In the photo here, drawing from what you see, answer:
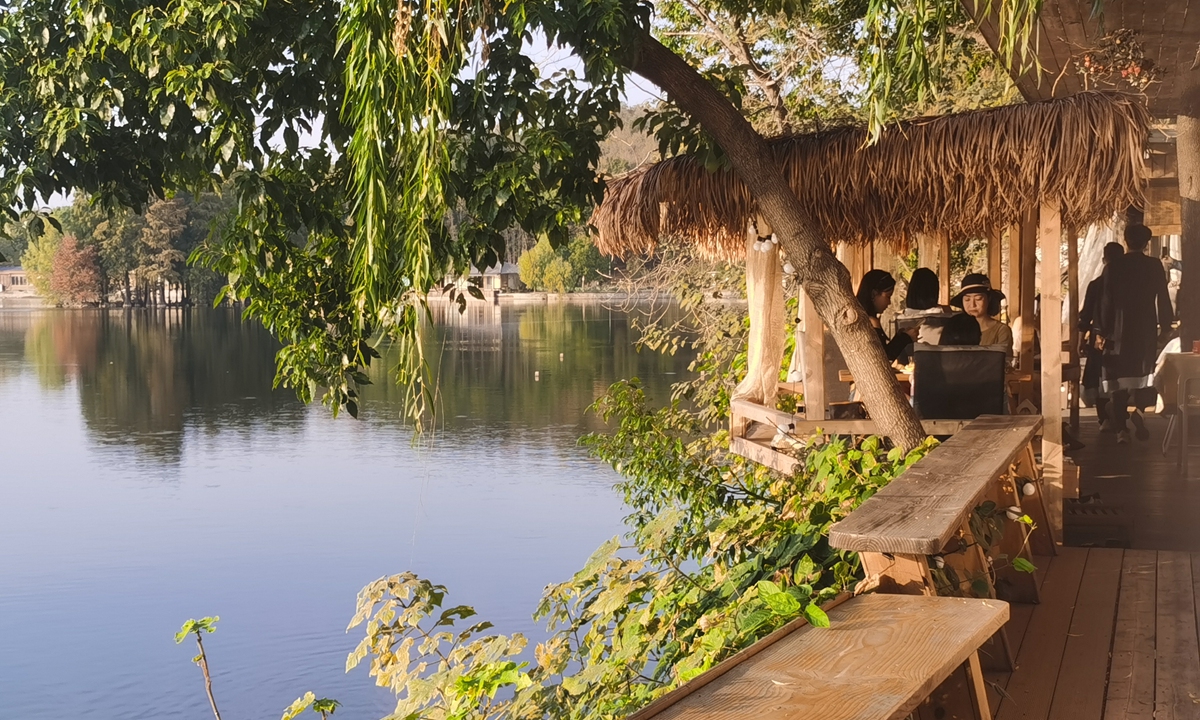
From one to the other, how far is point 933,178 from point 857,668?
3.49 meters

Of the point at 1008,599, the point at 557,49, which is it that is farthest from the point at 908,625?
the point at 557,49

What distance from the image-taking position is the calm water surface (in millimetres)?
15797

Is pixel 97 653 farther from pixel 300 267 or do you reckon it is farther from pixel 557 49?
pixel 557 49

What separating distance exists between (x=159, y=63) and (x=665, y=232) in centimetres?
Result: 253

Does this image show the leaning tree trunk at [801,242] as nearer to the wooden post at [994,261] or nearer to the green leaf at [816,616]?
the green leaf at [816,616]

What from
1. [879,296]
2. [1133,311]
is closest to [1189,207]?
[1133,311]

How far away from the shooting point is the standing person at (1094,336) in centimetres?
820

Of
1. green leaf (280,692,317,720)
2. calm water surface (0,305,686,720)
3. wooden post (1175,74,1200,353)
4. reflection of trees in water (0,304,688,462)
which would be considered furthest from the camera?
reflection of trees in water (0,304,688,462)

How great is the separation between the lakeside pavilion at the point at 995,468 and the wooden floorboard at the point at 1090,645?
0.01m

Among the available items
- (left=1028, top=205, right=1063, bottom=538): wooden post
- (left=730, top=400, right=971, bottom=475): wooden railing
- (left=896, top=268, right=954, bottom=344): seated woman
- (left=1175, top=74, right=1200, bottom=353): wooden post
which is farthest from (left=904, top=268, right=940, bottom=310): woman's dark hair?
(left=1175, top=74, right=1200, bottom=353): wooden post

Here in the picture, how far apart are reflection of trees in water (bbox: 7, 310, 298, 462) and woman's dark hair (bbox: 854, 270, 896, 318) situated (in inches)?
935

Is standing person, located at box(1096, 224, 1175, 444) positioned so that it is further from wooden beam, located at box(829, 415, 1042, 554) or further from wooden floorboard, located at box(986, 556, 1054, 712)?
wooden beam, located at box(829, 415, 1042, 554)

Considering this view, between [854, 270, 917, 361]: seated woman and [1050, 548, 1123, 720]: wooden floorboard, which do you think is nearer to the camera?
[1050, 548, 1123, 720]: wooden floorboard

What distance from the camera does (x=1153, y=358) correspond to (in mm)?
8156
